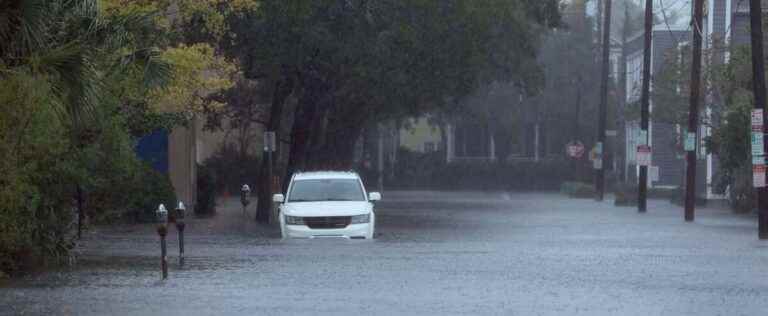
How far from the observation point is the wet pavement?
49.0 ft

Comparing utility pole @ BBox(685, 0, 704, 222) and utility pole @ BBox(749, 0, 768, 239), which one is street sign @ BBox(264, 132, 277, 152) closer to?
utility pole @ BBox(685, 0, 704, 222)

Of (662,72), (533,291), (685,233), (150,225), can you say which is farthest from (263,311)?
(662,72)

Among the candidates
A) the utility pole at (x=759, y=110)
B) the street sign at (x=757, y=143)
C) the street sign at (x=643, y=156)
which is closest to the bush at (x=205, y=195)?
the street sign at (x=643, y=156)

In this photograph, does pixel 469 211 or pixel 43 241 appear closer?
pixel 43 241

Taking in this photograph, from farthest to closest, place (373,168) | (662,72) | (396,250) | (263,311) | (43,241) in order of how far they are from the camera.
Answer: (373,168), (662,72), (396,250), (43,241), (263,311)

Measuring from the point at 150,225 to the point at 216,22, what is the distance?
26.5 ft

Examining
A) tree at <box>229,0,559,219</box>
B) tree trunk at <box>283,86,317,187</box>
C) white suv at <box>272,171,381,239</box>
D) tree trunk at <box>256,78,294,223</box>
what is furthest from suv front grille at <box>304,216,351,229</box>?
tree trunk at <box>283,86,317,187</box>

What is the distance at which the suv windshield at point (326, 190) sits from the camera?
2698cm

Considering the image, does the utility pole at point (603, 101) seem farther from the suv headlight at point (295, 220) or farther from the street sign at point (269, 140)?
the suv headlight at point (295, 220)

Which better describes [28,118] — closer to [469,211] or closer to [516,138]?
[469,211]

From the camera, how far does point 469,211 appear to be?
158ft

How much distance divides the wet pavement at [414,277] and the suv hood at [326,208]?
61 centimetres

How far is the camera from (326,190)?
27.3 meters

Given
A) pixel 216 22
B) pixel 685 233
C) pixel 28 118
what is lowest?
pixel 685 233
